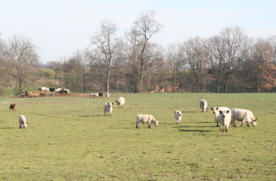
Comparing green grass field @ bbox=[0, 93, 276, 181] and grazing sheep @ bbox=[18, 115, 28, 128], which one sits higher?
grazing sheep @ bbox=[18, 115, 28, 128]

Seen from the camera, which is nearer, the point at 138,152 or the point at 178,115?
the point at 138,152

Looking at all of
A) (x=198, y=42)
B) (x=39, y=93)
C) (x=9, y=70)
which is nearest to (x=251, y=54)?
(x=198, y=42)

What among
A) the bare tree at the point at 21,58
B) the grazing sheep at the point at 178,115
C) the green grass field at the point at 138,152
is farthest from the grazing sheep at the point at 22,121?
the bare tree at the point at 21,58

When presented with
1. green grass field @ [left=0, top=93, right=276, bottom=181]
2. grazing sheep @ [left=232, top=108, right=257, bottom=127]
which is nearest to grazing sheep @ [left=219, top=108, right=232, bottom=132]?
green grass field @ [left=0, top=93, right=276, bottom=181]

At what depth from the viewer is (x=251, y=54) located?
80000mm

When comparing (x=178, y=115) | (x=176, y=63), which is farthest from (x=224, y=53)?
(x=178, y=115)

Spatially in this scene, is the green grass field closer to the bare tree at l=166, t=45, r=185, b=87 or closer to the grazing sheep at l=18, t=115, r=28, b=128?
the grazing sheep at l=18, t=115, r=28, b=128

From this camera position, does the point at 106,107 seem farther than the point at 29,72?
No

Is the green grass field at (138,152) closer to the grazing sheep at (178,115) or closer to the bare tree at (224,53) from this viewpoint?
the grazing sheep at (178,115)

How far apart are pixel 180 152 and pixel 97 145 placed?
431cm

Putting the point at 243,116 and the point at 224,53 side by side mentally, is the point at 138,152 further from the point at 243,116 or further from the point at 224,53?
the point at 224,53

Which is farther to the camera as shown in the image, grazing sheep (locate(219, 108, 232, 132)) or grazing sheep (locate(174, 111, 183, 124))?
grazing sheep (locate(174, 111, 183, 124))

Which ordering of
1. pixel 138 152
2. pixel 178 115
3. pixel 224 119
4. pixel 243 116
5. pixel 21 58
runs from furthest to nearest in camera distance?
pixel 21 58, pixel 178 115, pixel 243 116, pixel 224 119, pixel 138 152

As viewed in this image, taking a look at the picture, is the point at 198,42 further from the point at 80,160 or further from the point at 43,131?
the point at 80,160
